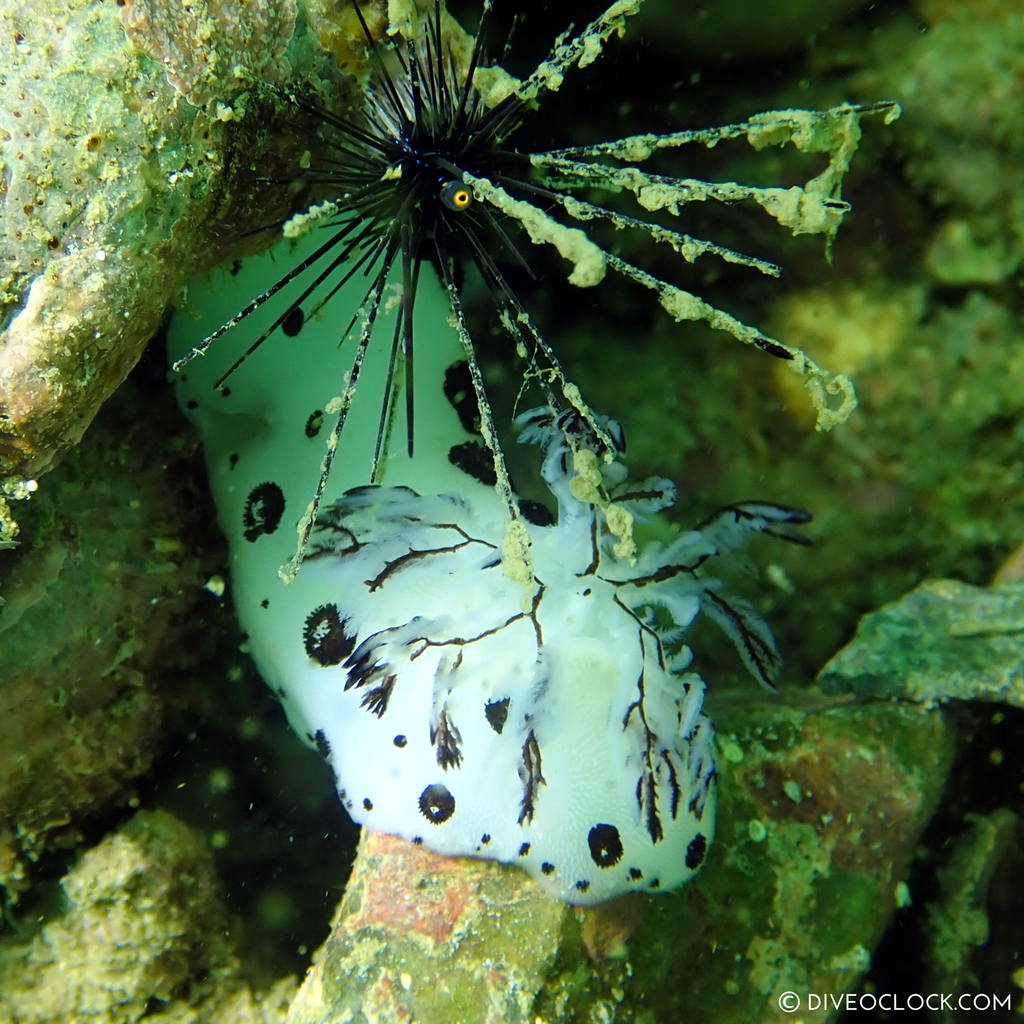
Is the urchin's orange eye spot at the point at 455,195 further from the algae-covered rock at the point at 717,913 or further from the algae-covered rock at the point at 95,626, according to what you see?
the algae-covered rock at the point at 717,913

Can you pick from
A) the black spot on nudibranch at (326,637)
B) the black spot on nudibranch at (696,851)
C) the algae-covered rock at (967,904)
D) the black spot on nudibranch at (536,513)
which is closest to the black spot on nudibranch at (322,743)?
the black spot on nudibranch at (326,637)

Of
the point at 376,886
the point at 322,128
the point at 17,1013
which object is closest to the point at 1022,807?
the point at 376,886

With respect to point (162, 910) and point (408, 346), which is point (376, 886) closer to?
point (162, 910)

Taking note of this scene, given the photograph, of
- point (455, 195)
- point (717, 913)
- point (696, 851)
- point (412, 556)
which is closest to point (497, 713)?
point (412, 556)

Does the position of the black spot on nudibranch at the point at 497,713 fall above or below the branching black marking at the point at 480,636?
below

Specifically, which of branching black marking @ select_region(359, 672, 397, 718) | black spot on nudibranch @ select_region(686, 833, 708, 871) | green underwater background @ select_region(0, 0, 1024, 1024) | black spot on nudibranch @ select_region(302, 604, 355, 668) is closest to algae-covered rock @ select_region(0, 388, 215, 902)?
green underwater background @ select_region(0, 0, 1024, 1024)

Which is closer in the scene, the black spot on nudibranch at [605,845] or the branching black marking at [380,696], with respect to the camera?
the black spot on nudibranch at [605,845]

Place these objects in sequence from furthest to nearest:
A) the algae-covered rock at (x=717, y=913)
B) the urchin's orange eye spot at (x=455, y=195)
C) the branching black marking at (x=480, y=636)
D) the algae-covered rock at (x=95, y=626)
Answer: the branching black marking at (x=480, y=636)
the algae-covered rock at (x=95, y=626)
the algae-covered rock at (x=717, y=913)
the urchin's orange eye spot at (x=455, y=195)
